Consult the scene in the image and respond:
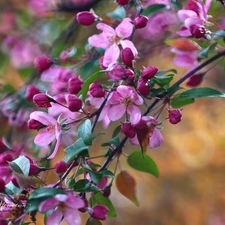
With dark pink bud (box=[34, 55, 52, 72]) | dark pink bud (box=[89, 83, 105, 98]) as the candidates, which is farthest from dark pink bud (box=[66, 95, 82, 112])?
dark pink bud (box=[34, 55, 52, 72])

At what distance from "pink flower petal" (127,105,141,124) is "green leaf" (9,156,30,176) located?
6.8 inches

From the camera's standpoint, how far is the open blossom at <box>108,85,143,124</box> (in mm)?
724

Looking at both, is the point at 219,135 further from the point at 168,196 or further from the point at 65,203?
the point at 65,203

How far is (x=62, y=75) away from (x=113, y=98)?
10.4 inches

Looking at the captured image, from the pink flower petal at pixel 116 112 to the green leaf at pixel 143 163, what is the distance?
18cm

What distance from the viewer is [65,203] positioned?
0.66 metres

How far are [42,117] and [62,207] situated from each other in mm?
170

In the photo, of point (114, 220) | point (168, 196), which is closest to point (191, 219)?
point (168, 196)

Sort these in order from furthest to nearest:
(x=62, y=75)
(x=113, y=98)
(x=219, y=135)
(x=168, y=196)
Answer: (x=168, y=196) → (x=219, y=135) → (x=62, y=75) → (x=113, y=98)

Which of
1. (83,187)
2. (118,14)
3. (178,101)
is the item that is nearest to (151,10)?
(118,14)

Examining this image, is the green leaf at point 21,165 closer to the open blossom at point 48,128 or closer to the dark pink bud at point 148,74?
the open blossom at point 48,128

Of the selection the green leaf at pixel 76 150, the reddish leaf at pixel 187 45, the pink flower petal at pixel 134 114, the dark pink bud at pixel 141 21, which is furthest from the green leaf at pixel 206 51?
the green leaf at pixel 76 150

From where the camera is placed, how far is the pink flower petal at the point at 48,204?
0.63 meters

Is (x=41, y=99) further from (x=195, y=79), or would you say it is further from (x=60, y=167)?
(x=195, y=79)
